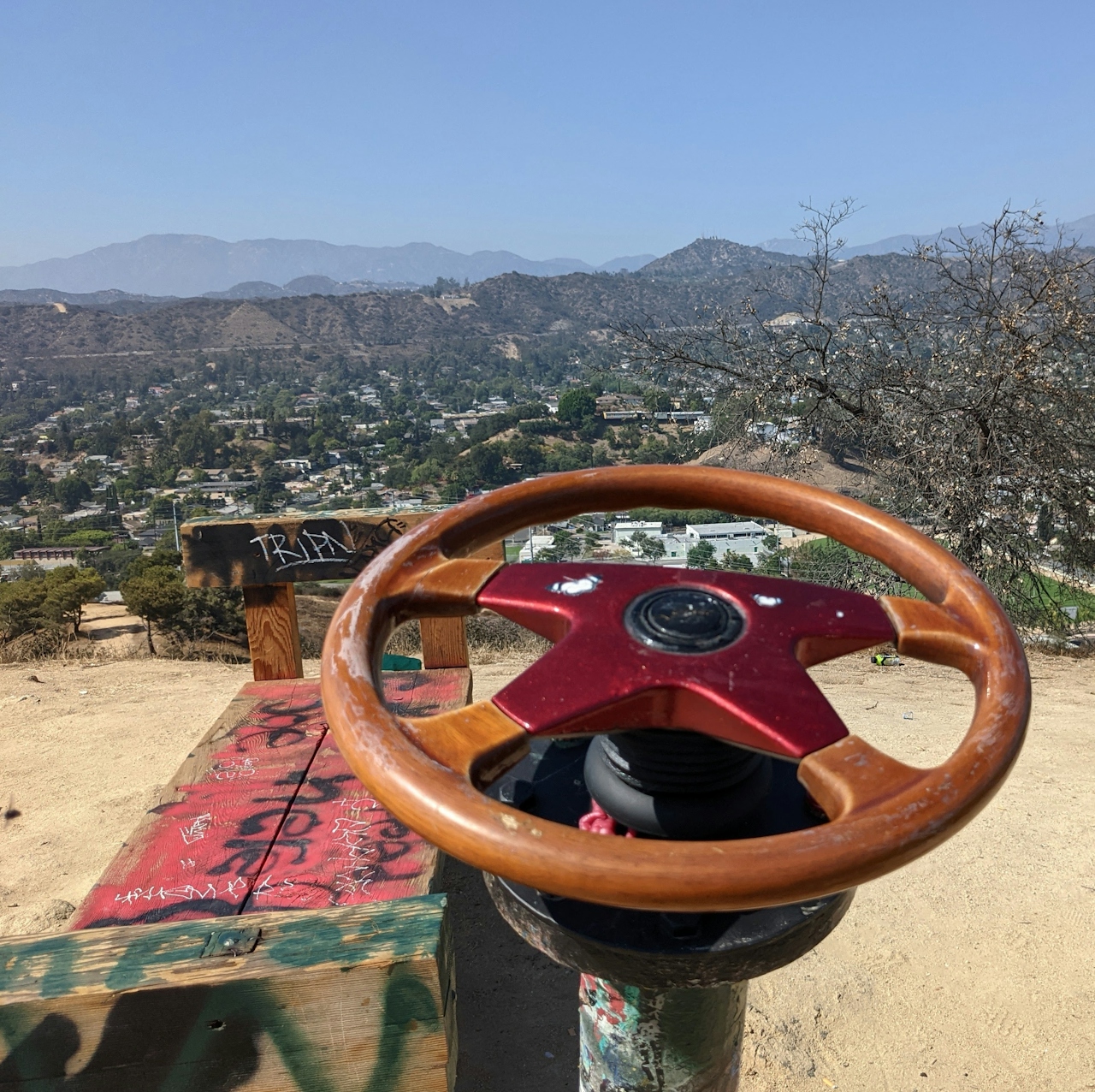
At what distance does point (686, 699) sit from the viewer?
2.89ft

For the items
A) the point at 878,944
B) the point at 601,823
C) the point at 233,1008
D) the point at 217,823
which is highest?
the point at 601,823

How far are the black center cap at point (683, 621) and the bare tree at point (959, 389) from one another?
636 cm

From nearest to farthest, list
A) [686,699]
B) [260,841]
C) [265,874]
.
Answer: [686,699], [265,874], [260,841]

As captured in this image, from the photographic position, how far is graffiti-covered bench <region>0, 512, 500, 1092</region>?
1.34 m

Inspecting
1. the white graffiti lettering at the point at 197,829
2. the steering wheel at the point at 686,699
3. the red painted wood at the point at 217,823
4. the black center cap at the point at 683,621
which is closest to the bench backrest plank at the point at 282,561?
the red painted wood at the point at 217,823

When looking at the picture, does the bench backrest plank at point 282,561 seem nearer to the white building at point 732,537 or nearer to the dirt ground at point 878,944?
the dirt ground at point 878,944

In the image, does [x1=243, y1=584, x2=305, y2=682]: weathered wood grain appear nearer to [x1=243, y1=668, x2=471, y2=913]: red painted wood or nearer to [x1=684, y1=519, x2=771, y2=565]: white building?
[x1=243, y1=668, x2=471, y2=913]: red painted wood

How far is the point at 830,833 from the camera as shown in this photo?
74 centimetres

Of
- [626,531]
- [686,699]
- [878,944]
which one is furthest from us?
[626,531]

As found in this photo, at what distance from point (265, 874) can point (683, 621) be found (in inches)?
59.4

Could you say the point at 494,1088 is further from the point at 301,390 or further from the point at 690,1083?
the point at 301,390

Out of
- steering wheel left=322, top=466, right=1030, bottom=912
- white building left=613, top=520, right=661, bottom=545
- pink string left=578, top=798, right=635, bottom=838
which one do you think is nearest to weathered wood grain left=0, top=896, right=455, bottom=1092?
pink string left=578, top=798, right=635, bottom=838

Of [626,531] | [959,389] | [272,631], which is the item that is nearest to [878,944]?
[272,631]

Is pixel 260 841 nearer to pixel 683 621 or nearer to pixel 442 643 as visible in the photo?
pixel 442 643
